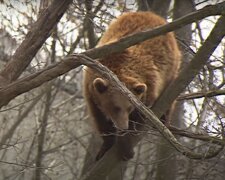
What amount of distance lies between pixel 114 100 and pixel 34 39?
161 cm

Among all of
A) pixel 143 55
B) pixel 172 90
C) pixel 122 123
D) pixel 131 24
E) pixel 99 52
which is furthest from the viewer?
pixel 131 24

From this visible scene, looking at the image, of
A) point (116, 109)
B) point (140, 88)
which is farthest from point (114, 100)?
point (140, 88)

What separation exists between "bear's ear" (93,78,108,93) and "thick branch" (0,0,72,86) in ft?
3.75

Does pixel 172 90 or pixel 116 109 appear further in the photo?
pixel 116 109

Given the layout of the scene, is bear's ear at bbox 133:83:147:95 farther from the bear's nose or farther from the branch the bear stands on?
the branch the bear stands on

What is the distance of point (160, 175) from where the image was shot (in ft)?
22.6

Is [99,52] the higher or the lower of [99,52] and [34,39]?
the lower

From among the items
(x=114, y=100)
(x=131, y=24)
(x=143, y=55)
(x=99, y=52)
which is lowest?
(x=99, y=52)

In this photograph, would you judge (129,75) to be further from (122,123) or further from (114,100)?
(122,123)

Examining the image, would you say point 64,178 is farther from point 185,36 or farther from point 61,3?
point 61,3

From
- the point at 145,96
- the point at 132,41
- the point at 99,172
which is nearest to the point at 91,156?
the point at 145,96

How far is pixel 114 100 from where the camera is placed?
6.26 metres

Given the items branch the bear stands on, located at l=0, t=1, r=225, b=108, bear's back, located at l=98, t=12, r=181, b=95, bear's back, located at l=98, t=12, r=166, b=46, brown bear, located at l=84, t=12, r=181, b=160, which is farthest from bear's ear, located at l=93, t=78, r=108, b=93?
branch the bear stands on, located at l=0, t=1, r=225, b=108

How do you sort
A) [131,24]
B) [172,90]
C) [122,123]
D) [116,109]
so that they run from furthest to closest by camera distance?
[131,24] → [116,109] → [122,123] → [172,90]
